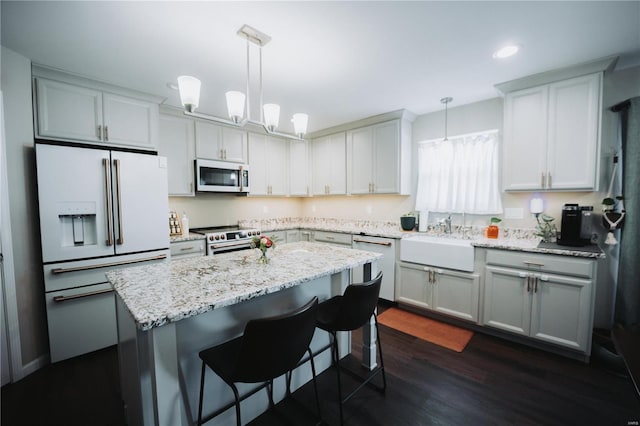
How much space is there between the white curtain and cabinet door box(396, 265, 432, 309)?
939 millimetres

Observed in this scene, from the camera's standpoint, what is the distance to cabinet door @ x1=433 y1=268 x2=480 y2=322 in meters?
2.64

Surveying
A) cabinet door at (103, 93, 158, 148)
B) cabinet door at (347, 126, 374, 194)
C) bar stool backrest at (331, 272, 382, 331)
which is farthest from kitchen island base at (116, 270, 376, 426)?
cabinet door at (347, 126, 374, 194)

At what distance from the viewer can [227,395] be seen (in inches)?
58.1

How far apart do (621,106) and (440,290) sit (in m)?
2.31

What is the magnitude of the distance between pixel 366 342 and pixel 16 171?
Answer: 10.0ft

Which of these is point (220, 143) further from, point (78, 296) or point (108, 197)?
point (78, 296)

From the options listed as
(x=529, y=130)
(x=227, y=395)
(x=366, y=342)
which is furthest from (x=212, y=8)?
(x=529, y=130)

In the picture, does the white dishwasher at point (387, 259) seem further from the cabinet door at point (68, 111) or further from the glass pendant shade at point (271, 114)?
the cabinet door at point (68, 111)

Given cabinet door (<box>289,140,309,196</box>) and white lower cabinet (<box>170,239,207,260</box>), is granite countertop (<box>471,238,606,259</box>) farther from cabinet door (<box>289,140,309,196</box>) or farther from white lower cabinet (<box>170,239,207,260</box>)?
white lower cabinet (<box>170,239,207,260</box>)

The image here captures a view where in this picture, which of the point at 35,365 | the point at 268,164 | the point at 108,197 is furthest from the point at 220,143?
the point at 35,365

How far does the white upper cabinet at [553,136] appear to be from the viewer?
2252 millimetres

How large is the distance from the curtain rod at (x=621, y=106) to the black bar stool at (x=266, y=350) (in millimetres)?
3171

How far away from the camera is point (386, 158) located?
11.9 ft

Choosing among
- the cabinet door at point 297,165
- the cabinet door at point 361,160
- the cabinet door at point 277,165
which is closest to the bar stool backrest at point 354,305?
the cabinet door at point 361,160
